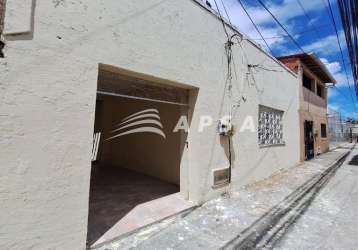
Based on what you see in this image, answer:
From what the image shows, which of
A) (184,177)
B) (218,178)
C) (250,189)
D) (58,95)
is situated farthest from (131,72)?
(250,189)

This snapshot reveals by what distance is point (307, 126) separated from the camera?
42.0ft

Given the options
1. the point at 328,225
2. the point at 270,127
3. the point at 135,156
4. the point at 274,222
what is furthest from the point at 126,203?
the point at 270,127

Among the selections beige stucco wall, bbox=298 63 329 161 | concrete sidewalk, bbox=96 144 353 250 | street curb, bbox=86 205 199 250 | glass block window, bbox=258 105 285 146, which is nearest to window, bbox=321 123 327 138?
beige stucco wall, bbox=298 63 329 161

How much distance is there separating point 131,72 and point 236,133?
3404 millimetres

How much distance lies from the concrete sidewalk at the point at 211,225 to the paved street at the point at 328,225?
2.09 feet

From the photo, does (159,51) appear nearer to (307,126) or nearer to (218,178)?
(218,178)

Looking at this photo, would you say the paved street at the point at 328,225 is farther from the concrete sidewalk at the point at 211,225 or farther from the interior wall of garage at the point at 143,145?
the interior wall of garage at the point at 143,145

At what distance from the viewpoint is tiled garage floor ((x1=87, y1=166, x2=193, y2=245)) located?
3.39 metres

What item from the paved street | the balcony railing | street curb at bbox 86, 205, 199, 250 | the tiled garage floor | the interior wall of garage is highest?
the balcony railing

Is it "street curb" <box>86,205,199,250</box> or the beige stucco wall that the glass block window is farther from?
"street curb" <box>86,205,199,250</box>

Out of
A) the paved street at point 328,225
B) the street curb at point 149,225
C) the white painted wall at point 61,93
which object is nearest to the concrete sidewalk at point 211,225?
the street curb at point 149,225

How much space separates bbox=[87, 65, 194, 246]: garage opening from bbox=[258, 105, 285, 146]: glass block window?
297 cm

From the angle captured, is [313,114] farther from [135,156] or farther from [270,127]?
[135,156]

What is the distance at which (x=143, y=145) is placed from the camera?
716cm
